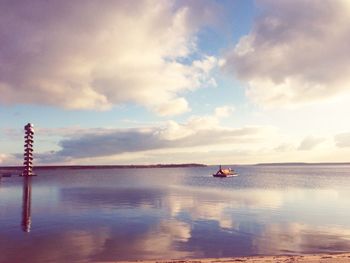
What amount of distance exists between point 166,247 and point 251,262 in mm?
9987

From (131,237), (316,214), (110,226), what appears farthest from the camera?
(316,214)

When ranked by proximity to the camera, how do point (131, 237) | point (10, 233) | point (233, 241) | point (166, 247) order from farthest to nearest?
point (10, 233)
point (131, 237)
point (233, 241)
point (166, 247)

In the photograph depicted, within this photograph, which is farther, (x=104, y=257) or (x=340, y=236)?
(x=340, y=236)

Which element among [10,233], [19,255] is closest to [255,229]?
[19,255]

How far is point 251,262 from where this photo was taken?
79.2 feet

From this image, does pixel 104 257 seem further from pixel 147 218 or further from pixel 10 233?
pixel 147 218

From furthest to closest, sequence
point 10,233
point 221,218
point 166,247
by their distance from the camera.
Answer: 1. point 221,218
2. point 10,233
3. point 166,247

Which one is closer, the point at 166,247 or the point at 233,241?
the point at 166,247

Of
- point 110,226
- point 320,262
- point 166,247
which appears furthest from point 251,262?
point 110,226

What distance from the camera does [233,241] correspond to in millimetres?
34656

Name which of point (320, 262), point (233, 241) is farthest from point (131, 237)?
point (320, 262)

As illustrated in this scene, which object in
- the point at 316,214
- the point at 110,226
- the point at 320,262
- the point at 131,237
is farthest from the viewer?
the point at 316,214

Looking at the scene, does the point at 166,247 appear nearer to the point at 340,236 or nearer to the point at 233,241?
the point at 233,241

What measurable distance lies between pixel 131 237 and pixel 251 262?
16133 mm
